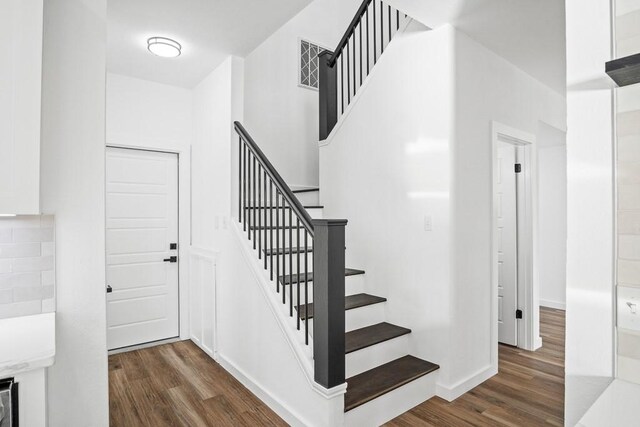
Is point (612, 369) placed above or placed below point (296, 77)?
below

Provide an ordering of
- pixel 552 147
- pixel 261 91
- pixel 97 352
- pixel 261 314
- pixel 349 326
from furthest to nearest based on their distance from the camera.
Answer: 1. pixel 552 147
2. pixel 261 91
3. pixel 349 326
4. pixel 261 314
5. pixel 97 352

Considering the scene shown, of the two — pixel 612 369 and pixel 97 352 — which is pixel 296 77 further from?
pixel 612 369

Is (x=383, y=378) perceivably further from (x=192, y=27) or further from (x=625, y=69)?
(x=192, y=27)

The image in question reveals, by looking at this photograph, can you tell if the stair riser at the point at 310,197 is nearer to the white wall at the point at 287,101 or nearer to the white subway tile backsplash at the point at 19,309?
the white wall at the point at 287,101

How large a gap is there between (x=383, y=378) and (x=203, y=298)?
1.99m

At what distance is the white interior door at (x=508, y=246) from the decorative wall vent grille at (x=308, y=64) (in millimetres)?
2439

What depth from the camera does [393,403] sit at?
2.43 m

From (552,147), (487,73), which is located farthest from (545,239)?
(487,73)

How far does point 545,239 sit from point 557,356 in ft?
7.82

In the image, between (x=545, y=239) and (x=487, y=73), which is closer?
(x=487, y=73)

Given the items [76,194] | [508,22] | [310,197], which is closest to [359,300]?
[310,197]

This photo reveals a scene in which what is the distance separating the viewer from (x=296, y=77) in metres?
4.64

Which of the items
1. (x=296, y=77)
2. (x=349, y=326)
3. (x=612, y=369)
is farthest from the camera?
(x=296, y=77)

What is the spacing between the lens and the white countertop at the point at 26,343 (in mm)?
1208
